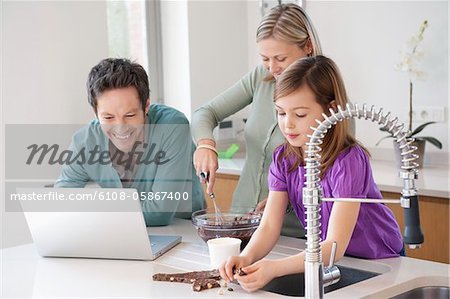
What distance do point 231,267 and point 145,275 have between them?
248 millimetres

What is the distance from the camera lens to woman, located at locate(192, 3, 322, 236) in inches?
80.2

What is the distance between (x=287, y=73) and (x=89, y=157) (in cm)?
83

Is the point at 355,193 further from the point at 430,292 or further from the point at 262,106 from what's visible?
the point at 262,106

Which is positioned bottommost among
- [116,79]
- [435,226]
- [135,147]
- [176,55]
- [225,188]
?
[435,226]

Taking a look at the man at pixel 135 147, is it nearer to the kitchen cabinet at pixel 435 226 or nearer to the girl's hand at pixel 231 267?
the girl's hand at pixel 231 267

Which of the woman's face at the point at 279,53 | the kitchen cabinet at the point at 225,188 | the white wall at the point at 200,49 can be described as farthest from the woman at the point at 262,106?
the white wall at the point at 200,49

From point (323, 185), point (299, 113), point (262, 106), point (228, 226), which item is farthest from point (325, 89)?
point (262, 106)

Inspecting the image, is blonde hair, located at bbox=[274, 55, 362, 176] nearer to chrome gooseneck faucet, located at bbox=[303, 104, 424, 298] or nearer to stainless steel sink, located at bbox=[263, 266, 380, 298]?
stainless steel sink, located at bbox=[263, 266, 380, 298]

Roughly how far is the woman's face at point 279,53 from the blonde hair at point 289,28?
A: 0.01m

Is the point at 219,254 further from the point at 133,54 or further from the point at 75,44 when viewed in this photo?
the point at 133,54

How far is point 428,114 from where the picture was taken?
126 inches

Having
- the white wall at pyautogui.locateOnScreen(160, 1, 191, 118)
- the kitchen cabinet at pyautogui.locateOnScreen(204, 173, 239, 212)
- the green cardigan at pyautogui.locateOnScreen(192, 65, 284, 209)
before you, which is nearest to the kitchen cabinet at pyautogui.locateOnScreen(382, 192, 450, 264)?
the green cardigan at pyautogui.locateOnScreen(192, 65, 284, 209)

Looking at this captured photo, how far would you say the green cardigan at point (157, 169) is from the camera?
2201mm

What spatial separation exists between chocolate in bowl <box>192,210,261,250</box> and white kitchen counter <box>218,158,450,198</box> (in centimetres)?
97
